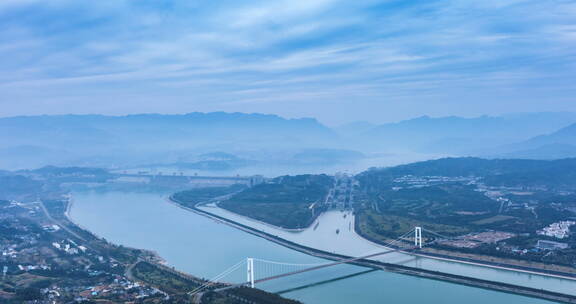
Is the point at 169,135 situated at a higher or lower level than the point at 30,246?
higher

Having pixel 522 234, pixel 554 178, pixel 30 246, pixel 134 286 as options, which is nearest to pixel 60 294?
pixel 134 286

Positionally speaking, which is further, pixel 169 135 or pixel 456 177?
pixel 169 135

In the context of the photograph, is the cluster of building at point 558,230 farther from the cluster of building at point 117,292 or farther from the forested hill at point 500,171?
the cluster of building at point 117,292

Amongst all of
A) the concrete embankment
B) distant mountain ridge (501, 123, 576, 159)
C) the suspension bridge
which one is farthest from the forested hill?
the concrete embankment

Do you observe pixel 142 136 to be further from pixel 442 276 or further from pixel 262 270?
pixel 442 276

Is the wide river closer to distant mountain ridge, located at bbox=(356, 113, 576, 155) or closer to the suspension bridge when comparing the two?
the suspension bridge

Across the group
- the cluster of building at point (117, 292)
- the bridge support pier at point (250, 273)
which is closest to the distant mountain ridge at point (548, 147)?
the bridge support pier at point (250, 273)

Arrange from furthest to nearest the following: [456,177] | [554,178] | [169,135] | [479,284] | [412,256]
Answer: [169,135]
[456,177]
[554,178]
[412,256]
[479,284]

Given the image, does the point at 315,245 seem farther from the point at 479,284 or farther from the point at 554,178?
the point at 554,178
